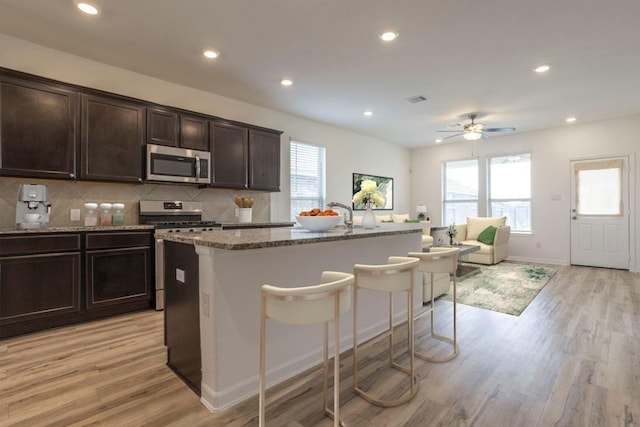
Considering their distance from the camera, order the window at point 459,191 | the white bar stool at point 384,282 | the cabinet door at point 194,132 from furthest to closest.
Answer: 1. the window at point 459,191
2. the cabinet door at point 194,132
3. the white bar stool at point 384,282

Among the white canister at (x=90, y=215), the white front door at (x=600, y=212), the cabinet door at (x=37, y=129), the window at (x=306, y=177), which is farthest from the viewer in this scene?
the white front door at (x=600, y=212)

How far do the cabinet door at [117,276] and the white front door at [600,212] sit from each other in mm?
7429

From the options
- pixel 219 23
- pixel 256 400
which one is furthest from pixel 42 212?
pixel 256 400

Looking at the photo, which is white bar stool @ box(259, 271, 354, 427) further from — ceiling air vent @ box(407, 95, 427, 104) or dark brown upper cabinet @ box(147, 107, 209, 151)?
ceiling air vent @ box(407, 95, 427, 104)

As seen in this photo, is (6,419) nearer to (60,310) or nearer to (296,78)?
(60,310)

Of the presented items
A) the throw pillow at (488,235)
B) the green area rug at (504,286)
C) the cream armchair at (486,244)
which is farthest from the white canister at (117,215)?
the throw pillow at (488,235)

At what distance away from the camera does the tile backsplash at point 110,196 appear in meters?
3.03

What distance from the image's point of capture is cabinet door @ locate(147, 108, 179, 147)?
360 centimetres

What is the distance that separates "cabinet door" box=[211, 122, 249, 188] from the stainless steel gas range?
1.57 feet

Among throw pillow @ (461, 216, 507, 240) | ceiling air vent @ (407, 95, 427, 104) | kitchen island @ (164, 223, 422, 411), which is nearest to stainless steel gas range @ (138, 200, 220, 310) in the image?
kitchen island @ (164, 223, 422, 411)

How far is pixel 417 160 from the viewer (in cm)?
845

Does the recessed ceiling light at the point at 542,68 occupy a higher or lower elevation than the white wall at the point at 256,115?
higher

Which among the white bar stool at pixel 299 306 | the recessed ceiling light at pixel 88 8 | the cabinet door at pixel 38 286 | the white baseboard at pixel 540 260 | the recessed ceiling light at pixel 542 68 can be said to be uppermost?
the recessed ceiling light at pixel 542 68

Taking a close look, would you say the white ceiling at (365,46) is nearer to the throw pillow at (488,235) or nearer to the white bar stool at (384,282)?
the white bar stool at (384,282)
